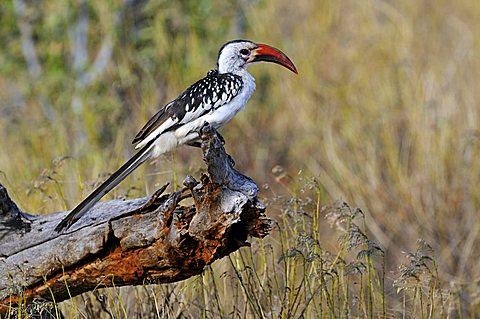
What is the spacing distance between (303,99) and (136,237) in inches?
145

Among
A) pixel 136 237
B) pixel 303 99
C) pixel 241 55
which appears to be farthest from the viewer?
pixel 303 99

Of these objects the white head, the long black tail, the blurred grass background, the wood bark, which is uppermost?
the blurred grass background

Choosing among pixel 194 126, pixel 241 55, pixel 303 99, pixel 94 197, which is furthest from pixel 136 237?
pixel 303 99

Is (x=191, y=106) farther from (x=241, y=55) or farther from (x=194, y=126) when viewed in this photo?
(x=241, y=55)

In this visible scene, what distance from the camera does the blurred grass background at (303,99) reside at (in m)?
5.25

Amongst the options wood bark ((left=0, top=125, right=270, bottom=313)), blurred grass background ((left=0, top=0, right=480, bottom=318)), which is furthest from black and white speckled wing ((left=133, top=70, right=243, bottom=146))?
blurred grass background ((left=0, top=0, right=480, bottom=318))

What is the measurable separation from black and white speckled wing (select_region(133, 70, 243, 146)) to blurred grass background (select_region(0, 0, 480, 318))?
5.23 ft

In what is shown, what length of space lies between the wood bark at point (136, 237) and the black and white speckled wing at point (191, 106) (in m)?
0.52

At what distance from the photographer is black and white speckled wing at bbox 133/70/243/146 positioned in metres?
3.18

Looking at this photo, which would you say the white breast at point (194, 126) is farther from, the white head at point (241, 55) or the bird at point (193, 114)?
the white head at point (241, 55)

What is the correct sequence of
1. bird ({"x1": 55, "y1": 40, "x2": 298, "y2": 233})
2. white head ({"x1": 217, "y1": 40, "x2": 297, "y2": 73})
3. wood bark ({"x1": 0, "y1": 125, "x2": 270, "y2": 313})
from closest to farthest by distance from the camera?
wood bark ({"x1": 0, "y1": 125, "x2": 270, "y2": 313}) → bird ({"x1": 55, "y1": 40, "x2": 298, "y2": 233}) → white head ({"x1": 217, "y1": 40, "x2": 297, "y2": 73})

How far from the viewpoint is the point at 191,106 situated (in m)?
3.22

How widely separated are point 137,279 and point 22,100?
4.27m

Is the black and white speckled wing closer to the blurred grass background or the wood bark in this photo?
the wood bark
